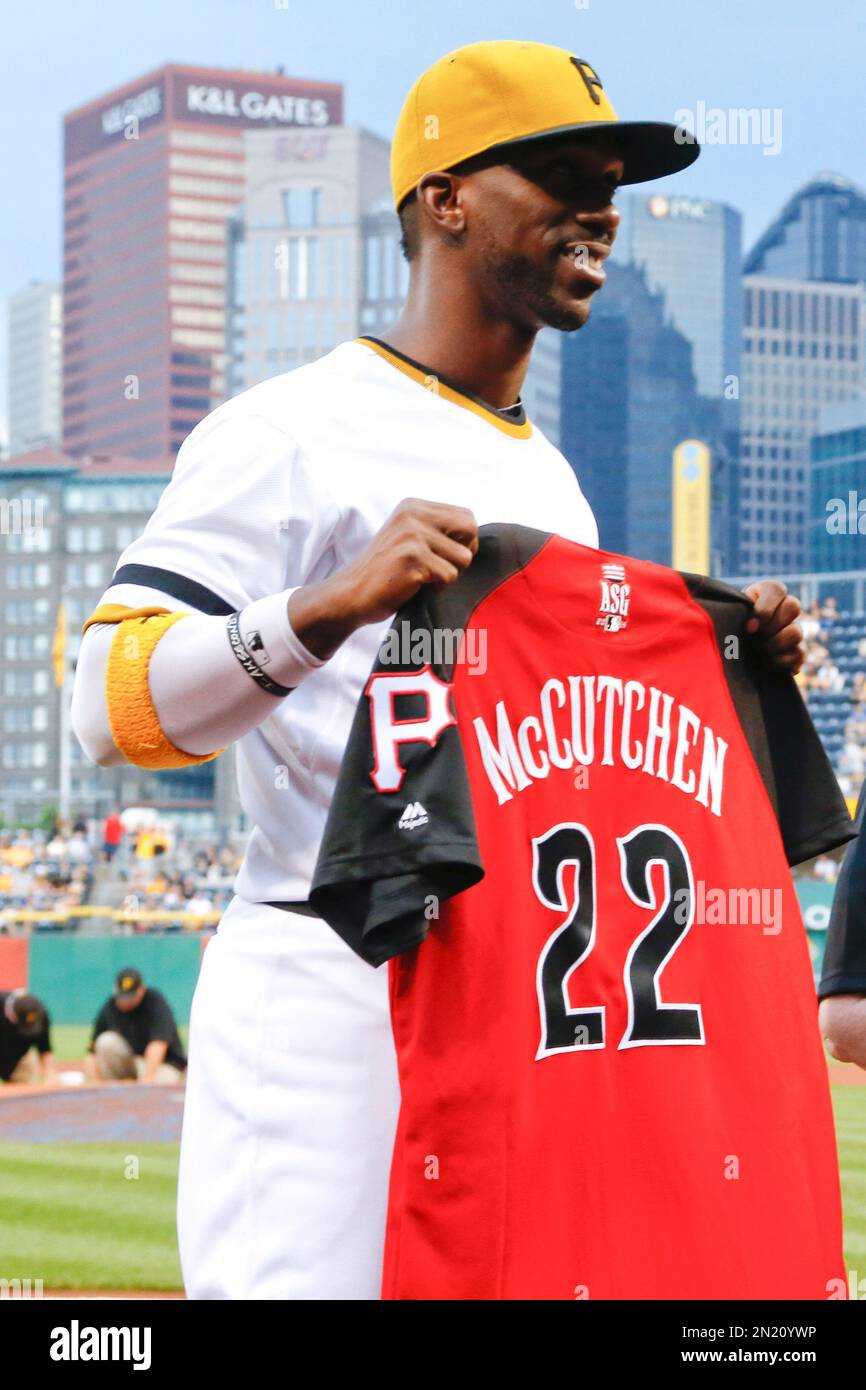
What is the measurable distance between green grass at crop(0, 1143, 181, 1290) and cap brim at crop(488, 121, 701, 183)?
4.91m

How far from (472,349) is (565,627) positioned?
0.43m

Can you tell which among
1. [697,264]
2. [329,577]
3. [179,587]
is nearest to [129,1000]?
[179,587]

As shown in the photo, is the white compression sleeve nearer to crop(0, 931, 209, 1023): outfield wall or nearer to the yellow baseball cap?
the yellow baseball cap

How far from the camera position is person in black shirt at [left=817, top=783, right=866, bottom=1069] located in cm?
226

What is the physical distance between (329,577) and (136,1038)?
1038 cm

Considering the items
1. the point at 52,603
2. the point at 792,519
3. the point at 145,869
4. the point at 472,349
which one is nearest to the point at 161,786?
the point at 52,603

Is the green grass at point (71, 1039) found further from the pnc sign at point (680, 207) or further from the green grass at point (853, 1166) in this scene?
the pnc sign at point (680, 207)

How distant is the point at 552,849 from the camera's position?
7.36 feet

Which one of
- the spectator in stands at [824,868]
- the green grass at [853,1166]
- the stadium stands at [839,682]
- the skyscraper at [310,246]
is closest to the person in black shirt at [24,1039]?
the green grass at [853,1166]

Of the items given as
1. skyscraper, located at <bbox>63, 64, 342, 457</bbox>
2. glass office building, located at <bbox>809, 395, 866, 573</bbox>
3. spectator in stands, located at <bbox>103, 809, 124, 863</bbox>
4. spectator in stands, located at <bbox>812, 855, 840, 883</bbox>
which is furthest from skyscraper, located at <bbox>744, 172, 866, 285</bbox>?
spectator in stands, located at <bbox>812, 855, 840, 883</bbox>

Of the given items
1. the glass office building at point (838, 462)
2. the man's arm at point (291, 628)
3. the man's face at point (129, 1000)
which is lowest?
the man's face at point (129, 1000)

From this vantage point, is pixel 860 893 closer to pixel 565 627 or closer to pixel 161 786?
pixel 565 627

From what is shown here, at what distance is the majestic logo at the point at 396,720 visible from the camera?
2041 mm

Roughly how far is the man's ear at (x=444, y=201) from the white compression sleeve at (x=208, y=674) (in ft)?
2.15
